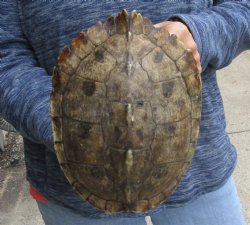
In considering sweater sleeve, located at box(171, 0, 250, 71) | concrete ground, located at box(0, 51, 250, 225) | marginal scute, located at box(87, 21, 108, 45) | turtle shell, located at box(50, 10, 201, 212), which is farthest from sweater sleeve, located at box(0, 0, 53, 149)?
concrete ground, located at box(0, 51, 250, 225)

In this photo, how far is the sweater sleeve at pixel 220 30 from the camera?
129 cm

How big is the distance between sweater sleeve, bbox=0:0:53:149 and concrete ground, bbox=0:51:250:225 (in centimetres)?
145

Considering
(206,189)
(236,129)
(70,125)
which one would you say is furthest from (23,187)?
(70,125)

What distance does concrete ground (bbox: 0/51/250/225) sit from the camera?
9.44ft

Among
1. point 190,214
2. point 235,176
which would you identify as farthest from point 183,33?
point 235,176

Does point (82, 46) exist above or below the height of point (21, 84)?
above

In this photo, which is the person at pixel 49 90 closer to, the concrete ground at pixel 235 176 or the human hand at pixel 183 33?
the human hand at pixel 183 33

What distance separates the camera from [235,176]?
10.2ft

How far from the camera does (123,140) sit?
1.18m

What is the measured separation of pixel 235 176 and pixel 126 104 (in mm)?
2086

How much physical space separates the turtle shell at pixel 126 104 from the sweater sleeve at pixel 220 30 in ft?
0.40

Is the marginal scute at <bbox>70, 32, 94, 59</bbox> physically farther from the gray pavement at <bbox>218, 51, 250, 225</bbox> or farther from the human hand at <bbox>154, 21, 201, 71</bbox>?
the gray pavement at <bbox>218, 51, 250, 225</bbox>

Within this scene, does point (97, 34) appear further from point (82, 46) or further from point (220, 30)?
point (220, 30)

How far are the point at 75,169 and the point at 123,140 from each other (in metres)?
0.17
